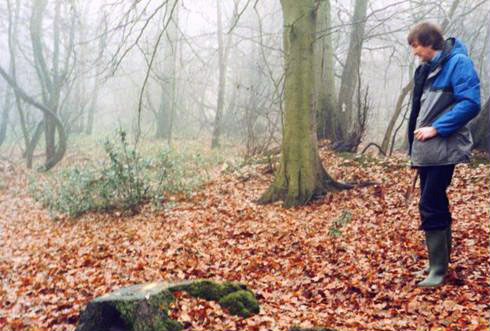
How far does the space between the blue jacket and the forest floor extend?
1246 mm

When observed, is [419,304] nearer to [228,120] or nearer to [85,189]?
[85,189]

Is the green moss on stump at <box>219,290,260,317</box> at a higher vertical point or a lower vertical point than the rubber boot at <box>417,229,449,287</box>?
lower

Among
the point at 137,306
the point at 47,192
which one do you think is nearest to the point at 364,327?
the point at 137,306

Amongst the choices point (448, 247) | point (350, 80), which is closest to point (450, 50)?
point (448, 247)

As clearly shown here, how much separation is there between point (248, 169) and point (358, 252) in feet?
19.1

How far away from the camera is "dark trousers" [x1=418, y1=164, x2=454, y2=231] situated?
144 inches

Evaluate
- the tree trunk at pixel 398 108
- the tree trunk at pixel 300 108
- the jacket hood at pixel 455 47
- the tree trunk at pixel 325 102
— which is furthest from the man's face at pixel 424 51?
the tree trunk at pixel 325 102

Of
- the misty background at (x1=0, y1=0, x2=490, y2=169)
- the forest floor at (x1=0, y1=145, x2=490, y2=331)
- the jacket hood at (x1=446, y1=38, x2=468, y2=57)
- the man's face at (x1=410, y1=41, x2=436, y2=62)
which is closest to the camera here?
the jacket hood at (x1=446, y1=38, x2=468, y2=57)

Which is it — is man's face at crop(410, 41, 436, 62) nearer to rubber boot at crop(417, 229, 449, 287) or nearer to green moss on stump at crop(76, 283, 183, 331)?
rubber boot at crop(417, 229, 449, 287)

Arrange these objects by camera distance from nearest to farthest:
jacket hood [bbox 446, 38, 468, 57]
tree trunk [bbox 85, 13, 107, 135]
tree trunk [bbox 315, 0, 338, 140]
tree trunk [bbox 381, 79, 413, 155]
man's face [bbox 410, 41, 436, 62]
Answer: jacket hood [bbox 446, 38, 468, 57]
man's face [bbox 410, 41, 436, 62]
tree trunk [bbox 85, 13, 107, 135]
tree trunk [bbox 381, 79, 413, 155]
tree trunk [bbox 315, 0, 338, 140]

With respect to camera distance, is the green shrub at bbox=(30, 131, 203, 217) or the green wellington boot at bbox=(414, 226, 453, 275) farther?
the green shrub at bbox=(30, 131, 203, 217)

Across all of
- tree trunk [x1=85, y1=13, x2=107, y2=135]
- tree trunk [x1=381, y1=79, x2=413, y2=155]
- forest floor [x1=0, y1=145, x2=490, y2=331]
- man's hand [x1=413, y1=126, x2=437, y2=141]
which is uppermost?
tree trunk [x1=85, y1=13, x2=107, y2=135]

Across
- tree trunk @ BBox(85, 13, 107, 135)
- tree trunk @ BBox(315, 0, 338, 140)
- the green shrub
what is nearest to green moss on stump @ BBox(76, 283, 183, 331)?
tree trunk @ BBox(85, 13, 107, 135)

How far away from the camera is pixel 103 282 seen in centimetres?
537
